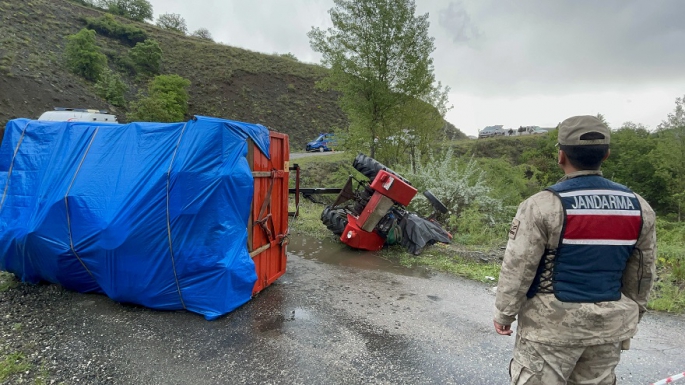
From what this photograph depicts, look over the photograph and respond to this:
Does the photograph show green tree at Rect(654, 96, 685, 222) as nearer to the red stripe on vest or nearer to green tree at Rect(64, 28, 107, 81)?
the red stripe on vest

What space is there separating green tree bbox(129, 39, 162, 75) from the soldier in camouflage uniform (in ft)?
119

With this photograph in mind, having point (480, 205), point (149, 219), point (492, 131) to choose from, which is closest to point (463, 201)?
point (480, 205)

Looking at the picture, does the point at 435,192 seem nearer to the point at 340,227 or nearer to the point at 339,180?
the point at 340,227

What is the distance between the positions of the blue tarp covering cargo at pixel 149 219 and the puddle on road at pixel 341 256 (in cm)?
256

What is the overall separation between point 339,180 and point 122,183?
34.2 feet

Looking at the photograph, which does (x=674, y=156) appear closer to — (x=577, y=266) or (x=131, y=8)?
(x=577, y=266)

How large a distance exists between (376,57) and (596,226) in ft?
35.8

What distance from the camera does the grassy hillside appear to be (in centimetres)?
2022

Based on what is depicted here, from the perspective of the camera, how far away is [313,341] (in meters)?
3.56

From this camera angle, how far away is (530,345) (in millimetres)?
1918

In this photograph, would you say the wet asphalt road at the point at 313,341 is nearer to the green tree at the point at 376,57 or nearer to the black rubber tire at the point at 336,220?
the black rubber tire at the point at 336,220

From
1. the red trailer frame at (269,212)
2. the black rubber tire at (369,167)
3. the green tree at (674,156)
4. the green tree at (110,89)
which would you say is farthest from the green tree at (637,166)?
the green tree at (110,89)

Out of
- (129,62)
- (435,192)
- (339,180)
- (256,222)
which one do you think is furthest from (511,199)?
(129,62)

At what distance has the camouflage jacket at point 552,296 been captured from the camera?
5.93ft
